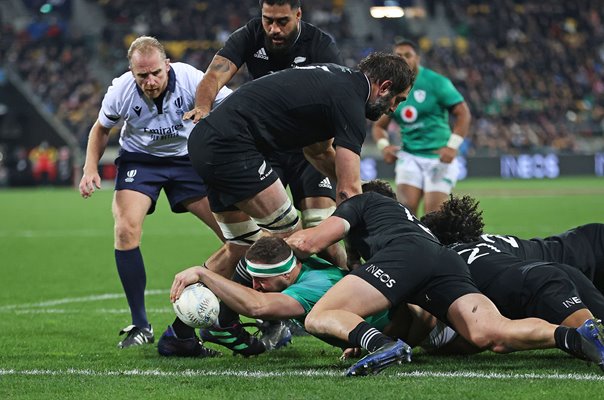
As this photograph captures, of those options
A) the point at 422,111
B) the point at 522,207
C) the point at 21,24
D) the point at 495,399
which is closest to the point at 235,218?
the point at 495,399

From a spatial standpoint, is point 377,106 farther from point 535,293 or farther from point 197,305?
point 197,305

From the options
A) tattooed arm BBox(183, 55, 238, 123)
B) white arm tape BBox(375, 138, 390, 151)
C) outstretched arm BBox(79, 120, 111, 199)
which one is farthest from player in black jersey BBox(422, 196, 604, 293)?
white arm tape BBox(375, 138, 390, 151)

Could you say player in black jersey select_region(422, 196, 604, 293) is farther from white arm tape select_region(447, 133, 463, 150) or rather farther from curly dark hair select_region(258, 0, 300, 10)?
white arm tape select_region(447, 133, 463, 150)

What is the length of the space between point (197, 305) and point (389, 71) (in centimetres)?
185

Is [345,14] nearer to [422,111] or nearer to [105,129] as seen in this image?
[422,111]

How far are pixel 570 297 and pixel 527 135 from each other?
1215 inches

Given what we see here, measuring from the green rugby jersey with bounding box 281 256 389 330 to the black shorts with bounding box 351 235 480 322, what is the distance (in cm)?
27

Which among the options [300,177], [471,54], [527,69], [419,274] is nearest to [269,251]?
[419,274]

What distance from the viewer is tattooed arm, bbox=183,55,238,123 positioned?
706cm

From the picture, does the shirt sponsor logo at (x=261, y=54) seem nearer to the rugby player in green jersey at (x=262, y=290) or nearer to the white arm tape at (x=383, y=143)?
the rugby player in green jersey at (x=262, y=290)

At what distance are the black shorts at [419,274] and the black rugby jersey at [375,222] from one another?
10cm

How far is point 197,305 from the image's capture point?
5680 millimetres

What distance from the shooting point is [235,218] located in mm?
6855

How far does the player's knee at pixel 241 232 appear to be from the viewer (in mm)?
6914
